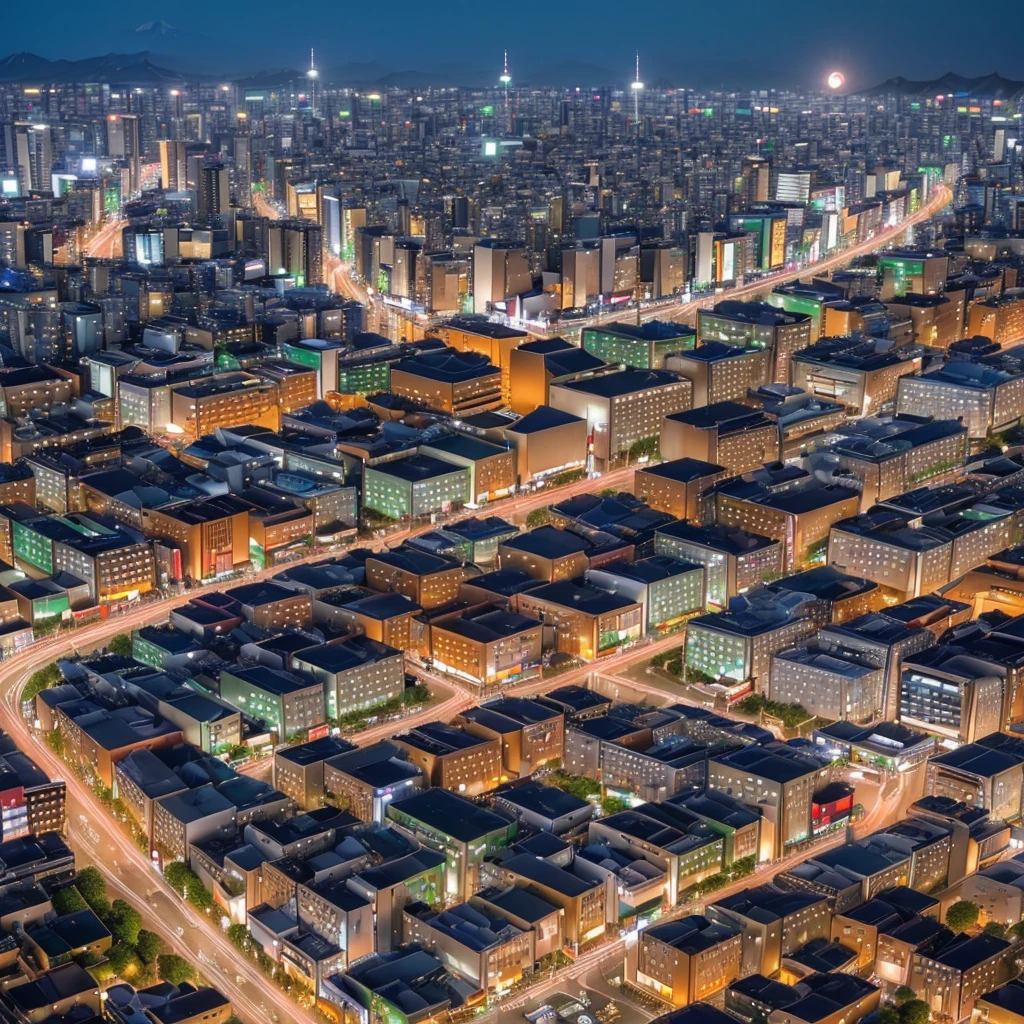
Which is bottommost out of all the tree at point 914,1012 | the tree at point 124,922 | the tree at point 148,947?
the tree at point 914,1012

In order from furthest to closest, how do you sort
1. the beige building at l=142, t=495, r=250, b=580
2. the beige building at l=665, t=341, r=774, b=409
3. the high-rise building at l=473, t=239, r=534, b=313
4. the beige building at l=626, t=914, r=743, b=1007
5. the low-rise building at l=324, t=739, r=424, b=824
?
the high-rise building at l=473, t=239, r=534, b=313, the beige building at l=665, t=341, r=774, b=409, the beige building at l=142, t=495, r=250, b=580, the low-rise building at l=324, t=739, r=424, b=824, the beige building at l=626, t=914, r=743, b=1007

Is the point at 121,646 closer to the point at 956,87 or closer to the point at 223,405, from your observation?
the point at 223,405

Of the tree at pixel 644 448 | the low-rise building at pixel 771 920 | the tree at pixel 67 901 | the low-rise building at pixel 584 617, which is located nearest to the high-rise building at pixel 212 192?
the tree at pixel 644 448

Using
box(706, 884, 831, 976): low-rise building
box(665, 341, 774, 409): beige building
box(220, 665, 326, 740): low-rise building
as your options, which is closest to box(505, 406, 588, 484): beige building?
box(665, 341, 774, 409): beige building

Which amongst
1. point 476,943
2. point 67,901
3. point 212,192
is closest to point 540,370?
point 67,901

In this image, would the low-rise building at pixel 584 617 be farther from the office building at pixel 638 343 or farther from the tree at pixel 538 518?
the office building at pixel 638 343

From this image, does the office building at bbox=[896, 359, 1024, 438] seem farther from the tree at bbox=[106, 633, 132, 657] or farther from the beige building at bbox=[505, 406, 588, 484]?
the tree at bbox=[106, 633, 132, 657]
